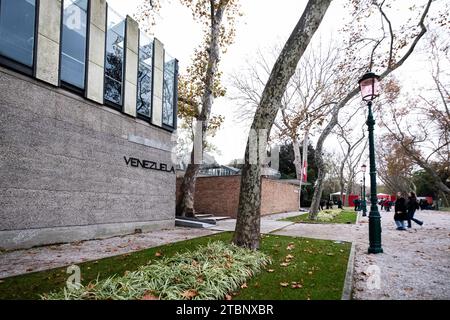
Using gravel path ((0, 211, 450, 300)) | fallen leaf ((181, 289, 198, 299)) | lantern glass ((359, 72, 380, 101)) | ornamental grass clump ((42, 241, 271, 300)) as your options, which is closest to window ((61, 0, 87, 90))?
gravel path ((0, 211, 450, 300))

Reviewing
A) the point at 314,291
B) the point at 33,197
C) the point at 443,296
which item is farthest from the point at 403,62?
the point at 33,197

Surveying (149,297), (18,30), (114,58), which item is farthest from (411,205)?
(18,30)

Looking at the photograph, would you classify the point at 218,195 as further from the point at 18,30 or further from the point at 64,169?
the point at 18,30

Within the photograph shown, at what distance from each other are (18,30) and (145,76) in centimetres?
492

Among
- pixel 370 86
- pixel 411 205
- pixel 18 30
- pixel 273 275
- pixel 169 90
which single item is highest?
pixel 169 90

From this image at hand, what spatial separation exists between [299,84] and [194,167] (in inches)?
728

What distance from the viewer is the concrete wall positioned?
711cm

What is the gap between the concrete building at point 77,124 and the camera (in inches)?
284

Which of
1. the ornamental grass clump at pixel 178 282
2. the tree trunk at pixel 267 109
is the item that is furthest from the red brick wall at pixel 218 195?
the ornamental grass clump at pixel 178 282

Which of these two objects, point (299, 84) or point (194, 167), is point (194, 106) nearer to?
point (194, 167)

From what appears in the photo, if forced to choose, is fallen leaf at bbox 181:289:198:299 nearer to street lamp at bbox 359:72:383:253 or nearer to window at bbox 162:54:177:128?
street lamp at bbox 359:72:383:253

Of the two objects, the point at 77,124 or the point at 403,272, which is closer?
the point at 403,272

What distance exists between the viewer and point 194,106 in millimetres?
16594

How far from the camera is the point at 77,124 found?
8781 mm
